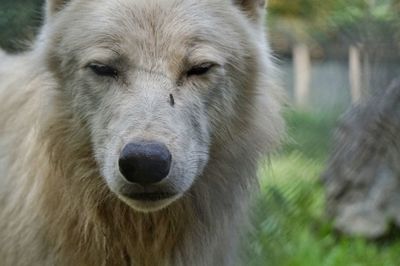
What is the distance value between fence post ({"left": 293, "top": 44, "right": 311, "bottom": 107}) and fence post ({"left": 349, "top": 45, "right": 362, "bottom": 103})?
0.53 ft

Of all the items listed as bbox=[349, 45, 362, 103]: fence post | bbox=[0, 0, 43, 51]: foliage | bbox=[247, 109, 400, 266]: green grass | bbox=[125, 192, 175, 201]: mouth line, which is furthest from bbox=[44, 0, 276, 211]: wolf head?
bbox=[349, 45, 362, 103]: fence post

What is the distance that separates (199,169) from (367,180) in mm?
1718

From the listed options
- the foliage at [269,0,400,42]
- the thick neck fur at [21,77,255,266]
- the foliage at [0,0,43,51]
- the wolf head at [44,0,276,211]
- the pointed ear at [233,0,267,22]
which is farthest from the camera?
the pointed ear at [233,0,267,22]

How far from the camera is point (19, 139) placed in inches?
125

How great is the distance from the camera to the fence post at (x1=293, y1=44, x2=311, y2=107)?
2387 mm

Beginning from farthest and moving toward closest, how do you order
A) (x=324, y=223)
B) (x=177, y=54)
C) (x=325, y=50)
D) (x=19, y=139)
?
1. (x=324, y=223)
2. (x=19, y=139)
3. (x=177, y=54)
4. (x=325, y=50)

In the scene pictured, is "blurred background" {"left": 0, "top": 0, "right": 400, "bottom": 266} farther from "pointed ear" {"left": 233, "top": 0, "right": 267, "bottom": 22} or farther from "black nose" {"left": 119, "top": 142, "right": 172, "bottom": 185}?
"black nose" {"left": 119, "top": 142, "right": 172, "bottom": 185}

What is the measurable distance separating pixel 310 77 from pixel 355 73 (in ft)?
0.70

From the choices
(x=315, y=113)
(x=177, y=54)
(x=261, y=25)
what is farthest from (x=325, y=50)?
(x=261, y=25)

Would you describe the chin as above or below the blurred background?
below

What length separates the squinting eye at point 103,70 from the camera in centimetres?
272

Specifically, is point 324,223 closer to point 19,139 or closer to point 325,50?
point 19,139

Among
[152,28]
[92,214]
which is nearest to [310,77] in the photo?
[152,28]

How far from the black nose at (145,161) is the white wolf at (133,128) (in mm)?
26
